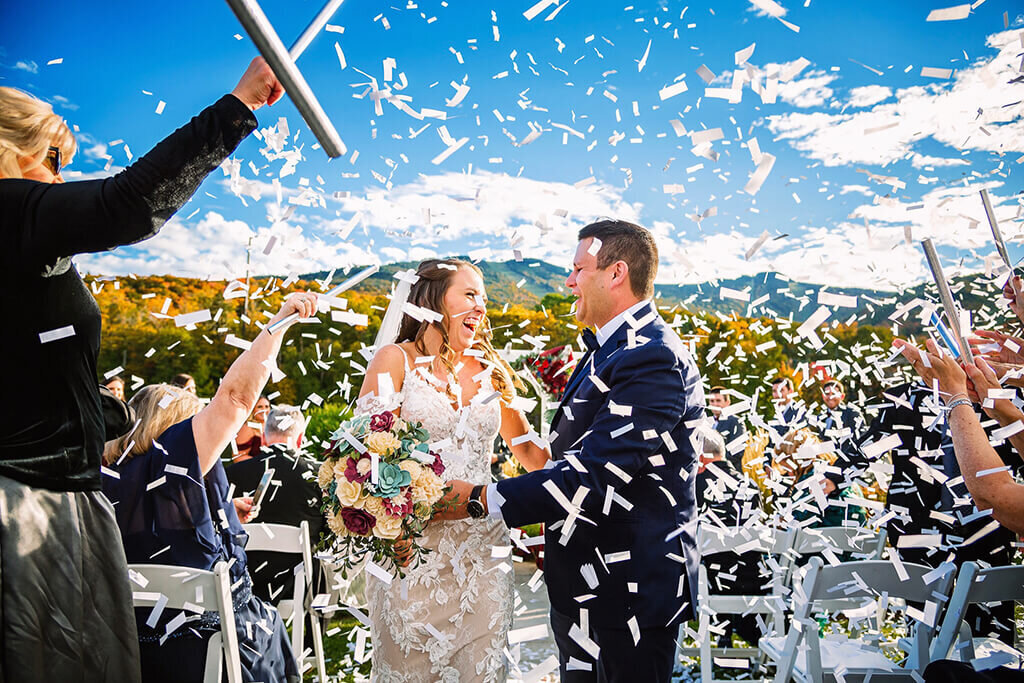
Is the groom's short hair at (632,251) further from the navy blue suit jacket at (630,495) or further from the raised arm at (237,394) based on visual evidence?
the raised arm at (237,394)

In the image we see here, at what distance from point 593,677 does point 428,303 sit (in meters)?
1.90

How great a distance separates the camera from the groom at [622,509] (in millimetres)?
2570

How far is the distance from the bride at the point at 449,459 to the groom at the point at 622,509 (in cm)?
31

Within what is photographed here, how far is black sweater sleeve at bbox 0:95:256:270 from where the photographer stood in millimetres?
1349

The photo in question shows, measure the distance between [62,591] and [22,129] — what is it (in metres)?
1.06

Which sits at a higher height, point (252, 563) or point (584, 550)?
point (584, 550)

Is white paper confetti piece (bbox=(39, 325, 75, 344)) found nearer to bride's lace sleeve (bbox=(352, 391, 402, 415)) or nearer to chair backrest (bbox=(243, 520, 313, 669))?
bride's lace sleeve (bbox=(352, 391, 402, 415))

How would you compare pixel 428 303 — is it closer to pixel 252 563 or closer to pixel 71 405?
pixel 71 405

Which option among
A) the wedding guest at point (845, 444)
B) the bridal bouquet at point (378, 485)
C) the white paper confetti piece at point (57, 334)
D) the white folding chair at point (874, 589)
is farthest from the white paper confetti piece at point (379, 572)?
the wedding guest at point (845, 444)

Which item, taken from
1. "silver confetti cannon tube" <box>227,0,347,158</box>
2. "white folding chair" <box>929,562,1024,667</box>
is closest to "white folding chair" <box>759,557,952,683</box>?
"white folding chair" <box>929,562,1024,667</box>

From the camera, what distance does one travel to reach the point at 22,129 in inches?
58.4

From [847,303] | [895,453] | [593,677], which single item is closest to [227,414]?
[593,677]

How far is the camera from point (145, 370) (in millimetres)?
16031

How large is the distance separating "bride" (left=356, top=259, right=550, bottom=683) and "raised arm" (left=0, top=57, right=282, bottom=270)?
1643mm
